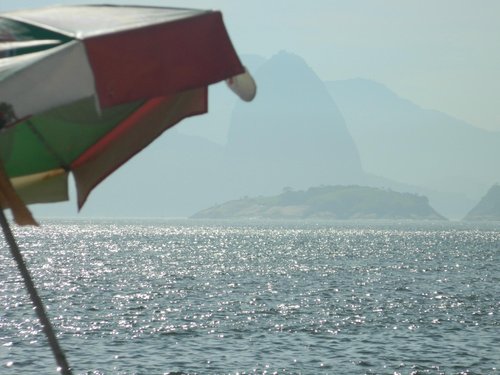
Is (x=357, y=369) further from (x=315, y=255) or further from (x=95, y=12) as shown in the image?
(x=315, y=255)

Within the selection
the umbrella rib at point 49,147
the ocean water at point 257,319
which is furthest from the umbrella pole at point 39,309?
the ocean water at point 257,319

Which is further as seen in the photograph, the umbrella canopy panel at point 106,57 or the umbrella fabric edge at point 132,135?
the umbrella fabric edge at point 132,135

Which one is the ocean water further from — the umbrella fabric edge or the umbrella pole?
the umbrella pole

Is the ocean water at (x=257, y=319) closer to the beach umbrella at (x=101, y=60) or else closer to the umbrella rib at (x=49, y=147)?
the umbrella rib at (x=49, y=147)

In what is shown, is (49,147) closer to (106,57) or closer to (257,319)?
(106,57)

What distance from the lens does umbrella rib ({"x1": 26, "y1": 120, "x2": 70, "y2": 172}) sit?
8.45 meters

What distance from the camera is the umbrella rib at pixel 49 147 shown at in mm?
8453

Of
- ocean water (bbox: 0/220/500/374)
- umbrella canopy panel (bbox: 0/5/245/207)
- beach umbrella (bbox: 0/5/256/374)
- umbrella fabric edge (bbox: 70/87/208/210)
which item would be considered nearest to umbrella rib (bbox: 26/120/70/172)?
umbrella fabric edge (bbox: 70/87/208/210)

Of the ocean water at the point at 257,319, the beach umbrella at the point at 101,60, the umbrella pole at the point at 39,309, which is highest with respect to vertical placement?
the beach umbrella at the point at 101,60

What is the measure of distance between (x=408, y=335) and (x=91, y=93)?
45236 millimetres

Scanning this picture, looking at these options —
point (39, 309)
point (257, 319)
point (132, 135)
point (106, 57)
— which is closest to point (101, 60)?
point (106, 57)

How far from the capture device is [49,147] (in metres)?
8.58

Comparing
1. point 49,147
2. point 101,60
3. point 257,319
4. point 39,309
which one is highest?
point 101,60

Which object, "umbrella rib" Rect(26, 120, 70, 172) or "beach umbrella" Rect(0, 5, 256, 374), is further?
"umbrella rib" Rect(26, 120, 70, 172)
